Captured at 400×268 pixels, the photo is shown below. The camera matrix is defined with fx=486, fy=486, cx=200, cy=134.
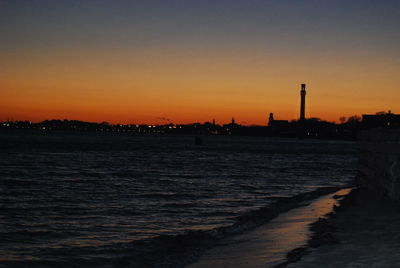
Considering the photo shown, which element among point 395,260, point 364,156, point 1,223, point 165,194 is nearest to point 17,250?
point 1,223

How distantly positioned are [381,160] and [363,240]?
7539 mm

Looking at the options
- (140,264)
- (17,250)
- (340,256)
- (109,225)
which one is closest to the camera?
(340,256)

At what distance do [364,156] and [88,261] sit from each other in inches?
570

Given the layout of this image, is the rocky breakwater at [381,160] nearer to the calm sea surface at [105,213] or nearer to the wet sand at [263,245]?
the wet sand at [263,245]

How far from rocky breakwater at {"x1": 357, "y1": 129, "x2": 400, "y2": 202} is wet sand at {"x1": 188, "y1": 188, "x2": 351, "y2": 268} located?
A: 2.57 m

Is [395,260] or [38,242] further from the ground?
[395,260]

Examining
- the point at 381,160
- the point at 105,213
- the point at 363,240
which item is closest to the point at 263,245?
the point at 363,240

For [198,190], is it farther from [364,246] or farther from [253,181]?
[364,246]

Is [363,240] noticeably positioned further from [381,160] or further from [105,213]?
[105,213]

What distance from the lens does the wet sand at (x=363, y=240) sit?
8538 mm

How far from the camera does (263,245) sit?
1197 centimetres

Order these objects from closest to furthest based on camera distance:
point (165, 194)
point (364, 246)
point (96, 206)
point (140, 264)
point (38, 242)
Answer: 1. point (364, 246)
2. point (140, 264)
3. point (38, 242)
4. point (96, 206)
5. point (165, 194)

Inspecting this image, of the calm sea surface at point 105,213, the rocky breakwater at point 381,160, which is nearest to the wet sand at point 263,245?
the calm sea surface at point 105,213

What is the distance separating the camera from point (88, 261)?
437 inches
